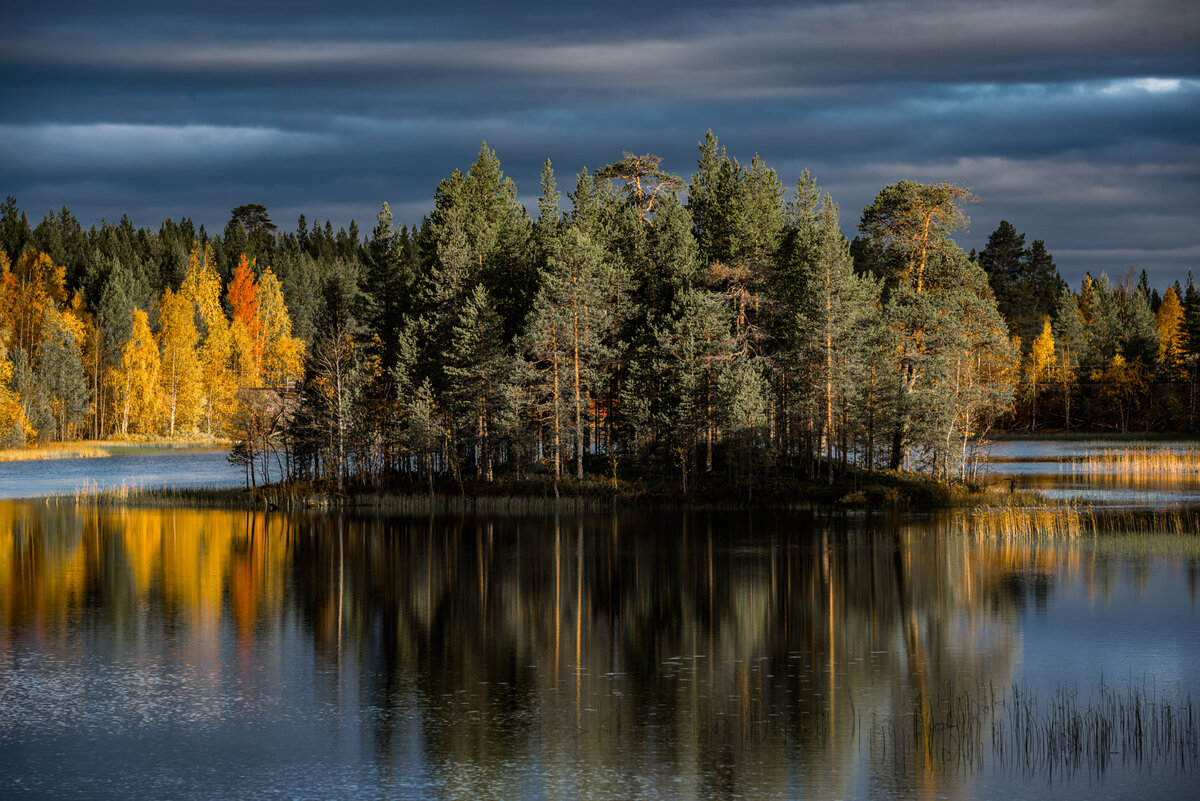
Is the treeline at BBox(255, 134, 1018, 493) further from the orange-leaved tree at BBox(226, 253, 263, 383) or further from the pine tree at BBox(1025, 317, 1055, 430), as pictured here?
the pine tree at BBox(1025, 317, 1055, 430)

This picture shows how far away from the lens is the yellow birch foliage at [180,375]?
130 m

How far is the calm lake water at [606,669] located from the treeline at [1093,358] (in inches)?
4032

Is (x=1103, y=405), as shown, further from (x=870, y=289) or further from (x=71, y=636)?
(x=71, y=636)

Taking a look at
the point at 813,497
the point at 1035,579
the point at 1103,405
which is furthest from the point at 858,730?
the point at 1103,405

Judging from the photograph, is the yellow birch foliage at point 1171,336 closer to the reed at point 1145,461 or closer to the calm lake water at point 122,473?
the reed at point 1145,461

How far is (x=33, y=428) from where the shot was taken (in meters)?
112

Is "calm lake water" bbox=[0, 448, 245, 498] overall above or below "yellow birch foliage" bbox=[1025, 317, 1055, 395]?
below

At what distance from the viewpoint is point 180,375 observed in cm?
13138

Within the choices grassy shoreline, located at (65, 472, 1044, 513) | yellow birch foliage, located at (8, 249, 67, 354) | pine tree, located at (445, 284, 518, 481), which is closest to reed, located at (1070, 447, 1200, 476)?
grassy shoreline, located at (65, 472, 1044, 513)

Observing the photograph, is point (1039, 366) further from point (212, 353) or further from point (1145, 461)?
point (212, 353)

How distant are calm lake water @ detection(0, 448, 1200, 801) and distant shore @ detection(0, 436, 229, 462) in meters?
57.5

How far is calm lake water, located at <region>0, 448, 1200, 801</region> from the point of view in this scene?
21.3m

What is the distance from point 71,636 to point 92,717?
9.82 meters

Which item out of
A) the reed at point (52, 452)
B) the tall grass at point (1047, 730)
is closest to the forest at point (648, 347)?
the reed at point (52, 452)
